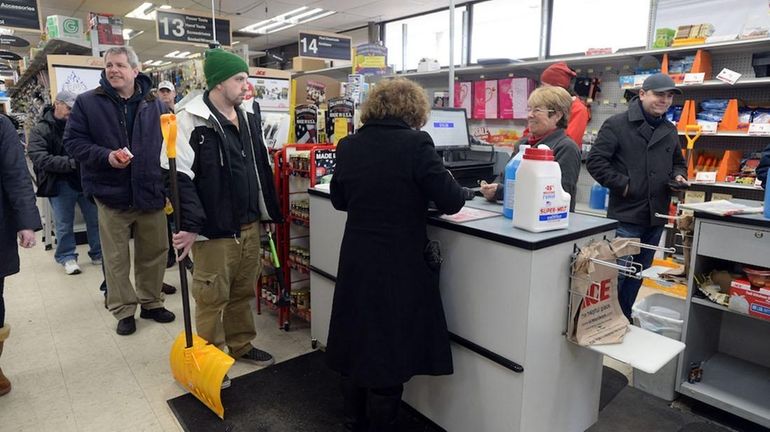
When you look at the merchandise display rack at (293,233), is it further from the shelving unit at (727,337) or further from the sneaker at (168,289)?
the shelving unit at (727,337)

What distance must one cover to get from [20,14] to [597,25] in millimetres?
6981

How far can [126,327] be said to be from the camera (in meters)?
3.29

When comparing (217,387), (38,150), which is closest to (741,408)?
(217,387)

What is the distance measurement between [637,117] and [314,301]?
2.17 m

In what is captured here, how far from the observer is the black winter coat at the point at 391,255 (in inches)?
70.0

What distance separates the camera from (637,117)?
9.50 feet

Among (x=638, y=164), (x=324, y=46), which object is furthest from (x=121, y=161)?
(x=324, y=46)

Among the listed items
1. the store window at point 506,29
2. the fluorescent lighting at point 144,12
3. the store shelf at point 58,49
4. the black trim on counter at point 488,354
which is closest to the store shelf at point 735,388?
the black trim on counter at point 488,354

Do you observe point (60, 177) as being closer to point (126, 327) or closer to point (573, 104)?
point (126, 327)

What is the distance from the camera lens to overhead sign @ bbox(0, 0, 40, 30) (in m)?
5.87

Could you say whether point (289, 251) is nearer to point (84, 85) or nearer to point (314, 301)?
point (314, 301)

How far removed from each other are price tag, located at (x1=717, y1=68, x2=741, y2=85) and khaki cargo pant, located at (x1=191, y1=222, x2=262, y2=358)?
3726 millimetres

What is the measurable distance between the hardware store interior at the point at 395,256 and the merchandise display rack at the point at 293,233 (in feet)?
0.06

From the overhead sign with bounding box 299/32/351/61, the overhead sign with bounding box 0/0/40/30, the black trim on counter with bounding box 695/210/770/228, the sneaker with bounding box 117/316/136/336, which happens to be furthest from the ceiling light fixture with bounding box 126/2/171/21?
the black trim on counter with bounding box 695/210/770/228
